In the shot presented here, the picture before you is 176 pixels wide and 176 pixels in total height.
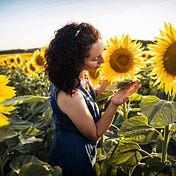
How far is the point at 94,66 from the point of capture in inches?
89.8

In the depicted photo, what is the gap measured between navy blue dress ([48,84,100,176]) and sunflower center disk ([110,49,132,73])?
0.31 m

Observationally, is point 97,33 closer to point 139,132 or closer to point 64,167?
point 139,132

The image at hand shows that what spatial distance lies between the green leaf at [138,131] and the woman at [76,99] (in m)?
0.14

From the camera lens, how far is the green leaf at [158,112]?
1716mm

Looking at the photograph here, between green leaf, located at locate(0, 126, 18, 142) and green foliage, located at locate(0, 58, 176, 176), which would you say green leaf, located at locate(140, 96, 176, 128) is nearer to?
green foliage, located at locate(0, 58, 176, 176)

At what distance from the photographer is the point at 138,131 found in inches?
81.0

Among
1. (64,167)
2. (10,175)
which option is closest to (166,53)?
(64,167)

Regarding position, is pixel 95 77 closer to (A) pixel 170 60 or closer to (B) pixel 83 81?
(B) pixel 83 81

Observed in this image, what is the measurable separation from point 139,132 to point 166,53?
46cm

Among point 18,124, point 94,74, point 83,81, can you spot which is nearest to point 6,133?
point 18,124

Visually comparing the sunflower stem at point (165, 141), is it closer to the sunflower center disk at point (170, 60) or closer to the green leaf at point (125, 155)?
the green leaf at point (125, 155)

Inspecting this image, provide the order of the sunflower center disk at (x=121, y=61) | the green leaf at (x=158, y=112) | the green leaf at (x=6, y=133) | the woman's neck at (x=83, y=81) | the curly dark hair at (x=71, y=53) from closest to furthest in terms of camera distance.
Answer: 1. the green leaf at (x=6, y=133)
2. the green leaf at (x=158, y=112)
3. the curly dark hair at (x=71, y=53)
4. the woman's neck at (x=83, y=81)
5. the sunflower center disk at (x=121, y=61)

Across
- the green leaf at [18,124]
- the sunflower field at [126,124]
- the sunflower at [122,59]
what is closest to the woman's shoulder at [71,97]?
the sunflower field at [126,124]

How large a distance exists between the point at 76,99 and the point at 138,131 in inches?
16.0
